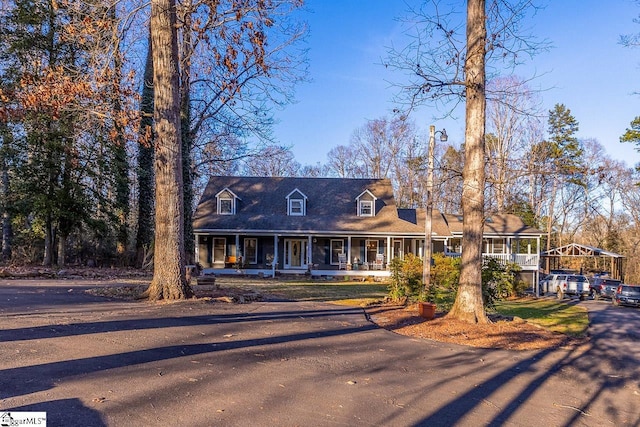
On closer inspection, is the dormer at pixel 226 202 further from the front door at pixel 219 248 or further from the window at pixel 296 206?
the window at pixel 296 206

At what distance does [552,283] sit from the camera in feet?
105

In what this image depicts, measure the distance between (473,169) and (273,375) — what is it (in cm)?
724

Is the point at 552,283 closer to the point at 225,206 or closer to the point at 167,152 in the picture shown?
the point at 225,206

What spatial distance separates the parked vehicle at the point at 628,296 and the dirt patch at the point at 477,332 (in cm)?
2055

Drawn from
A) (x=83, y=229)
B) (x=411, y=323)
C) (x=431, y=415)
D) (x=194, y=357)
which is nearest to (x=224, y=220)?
(x=83, y=229)

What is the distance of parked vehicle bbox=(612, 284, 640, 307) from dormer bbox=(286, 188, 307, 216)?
20057mm

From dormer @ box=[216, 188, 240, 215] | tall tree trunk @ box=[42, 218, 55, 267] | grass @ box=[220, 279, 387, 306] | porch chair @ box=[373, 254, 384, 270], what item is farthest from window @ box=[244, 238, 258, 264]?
tall tree trunk @ box=[42, 218, 55, 267]

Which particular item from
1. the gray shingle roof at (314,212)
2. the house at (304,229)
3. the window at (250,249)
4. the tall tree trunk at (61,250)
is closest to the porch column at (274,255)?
the house at (304,229)

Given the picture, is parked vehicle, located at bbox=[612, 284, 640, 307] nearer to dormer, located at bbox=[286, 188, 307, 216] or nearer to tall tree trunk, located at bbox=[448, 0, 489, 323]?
dormer, located at bbox=[286, 188, 307, 216]

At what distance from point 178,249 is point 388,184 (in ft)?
75.9

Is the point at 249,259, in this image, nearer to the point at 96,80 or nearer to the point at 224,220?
the point at 224,220

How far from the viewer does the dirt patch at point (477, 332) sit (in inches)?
328

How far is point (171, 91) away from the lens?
10.6 meters
